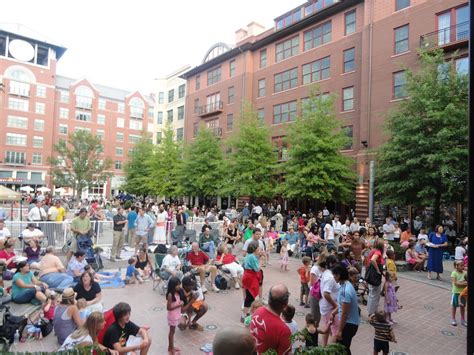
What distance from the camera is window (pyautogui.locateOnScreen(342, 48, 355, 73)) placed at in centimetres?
2666

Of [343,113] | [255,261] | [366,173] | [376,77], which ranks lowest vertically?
[255,261]

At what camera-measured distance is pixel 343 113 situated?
26.8 meters

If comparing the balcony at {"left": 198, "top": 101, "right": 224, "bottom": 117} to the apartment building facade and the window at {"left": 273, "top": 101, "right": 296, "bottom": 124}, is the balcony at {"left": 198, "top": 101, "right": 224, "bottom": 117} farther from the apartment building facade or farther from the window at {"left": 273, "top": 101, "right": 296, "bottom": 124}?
the window at {"left": 273, "top": 101, "right": 296, "bottom": 124}

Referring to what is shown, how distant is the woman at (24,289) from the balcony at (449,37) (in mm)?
21999

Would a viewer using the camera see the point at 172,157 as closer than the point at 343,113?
No

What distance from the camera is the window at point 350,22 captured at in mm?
26750

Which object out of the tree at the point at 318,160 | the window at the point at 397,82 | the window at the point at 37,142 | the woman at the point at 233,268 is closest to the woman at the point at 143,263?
the woman at the point at 233,268

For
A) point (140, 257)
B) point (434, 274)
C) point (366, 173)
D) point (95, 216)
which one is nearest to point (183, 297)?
point (140, 257)

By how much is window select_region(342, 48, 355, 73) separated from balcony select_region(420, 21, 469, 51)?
5569 millimetres

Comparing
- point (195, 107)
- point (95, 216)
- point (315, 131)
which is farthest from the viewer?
point (195, 107)

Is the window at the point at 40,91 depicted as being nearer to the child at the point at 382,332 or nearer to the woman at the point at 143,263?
the woman at the point at 143,263

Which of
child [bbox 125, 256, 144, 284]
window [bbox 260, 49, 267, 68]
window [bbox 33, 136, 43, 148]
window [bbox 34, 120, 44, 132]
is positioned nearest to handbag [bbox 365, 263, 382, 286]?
child [bbox 125, 256, 144, 284]

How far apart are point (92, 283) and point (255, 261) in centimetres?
332

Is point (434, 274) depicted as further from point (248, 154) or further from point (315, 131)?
point (248, 154)
